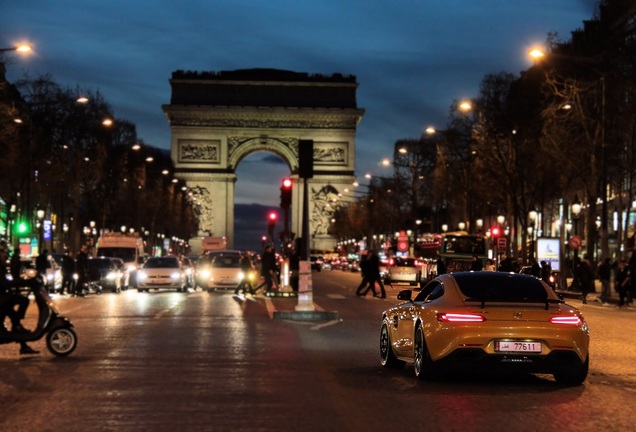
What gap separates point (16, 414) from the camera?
437 inches

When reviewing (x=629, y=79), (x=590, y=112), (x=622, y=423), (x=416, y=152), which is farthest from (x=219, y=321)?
(x=416, y=152)

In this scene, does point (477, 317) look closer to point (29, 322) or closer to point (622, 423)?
point (622, 423)

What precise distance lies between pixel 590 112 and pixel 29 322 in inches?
1233

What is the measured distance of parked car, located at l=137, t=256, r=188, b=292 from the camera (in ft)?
150

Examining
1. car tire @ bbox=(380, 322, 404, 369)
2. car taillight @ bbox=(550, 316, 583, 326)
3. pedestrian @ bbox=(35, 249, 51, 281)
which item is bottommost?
car tire @ bbox=(380, 322, 404, 369)

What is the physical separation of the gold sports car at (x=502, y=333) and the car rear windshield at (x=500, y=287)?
0.4 inches

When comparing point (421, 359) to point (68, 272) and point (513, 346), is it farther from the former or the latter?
point (68, 272)

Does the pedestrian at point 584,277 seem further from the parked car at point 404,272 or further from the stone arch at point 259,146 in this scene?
the stone arch at point 259,146

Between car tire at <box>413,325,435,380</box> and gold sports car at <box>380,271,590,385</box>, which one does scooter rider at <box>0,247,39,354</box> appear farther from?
gold sports car at <box>380,271,590,385</box>

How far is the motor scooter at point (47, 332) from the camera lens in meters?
16.8

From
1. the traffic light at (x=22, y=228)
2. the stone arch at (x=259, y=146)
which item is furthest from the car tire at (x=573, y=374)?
the stone arch at (x=259, y=146)

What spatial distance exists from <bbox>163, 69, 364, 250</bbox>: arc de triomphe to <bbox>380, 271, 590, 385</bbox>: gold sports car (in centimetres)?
11108

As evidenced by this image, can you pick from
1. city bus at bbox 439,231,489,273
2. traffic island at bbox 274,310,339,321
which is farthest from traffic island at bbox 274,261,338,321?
city bus at bbox 439,231,489,273

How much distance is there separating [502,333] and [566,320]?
0.76 m
